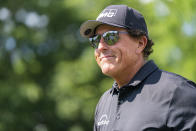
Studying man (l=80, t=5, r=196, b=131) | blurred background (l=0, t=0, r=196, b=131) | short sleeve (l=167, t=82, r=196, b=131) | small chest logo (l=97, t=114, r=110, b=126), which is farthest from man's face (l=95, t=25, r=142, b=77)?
blurred background (l=0, t=0, r=196, b=131)

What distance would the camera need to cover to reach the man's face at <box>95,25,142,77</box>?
128 inches

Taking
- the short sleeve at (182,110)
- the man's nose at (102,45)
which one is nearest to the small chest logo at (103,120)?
the man's nose at (102,45)

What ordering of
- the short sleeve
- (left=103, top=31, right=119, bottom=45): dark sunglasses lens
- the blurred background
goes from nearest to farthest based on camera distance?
1. the short sleeve
2. (left=103, top=31, right=119, bottom=45): dark sunglasses lens
3. the blurred background

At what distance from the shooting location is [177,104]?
9.02 feet

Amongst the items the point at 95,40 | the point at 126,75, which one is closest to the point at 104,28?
the point at 95,40

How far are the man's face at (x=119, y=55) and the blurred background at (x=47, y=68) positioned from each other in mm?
10013

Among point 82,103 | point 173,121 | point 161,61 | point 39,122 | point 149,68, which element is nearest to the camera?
point 173,121

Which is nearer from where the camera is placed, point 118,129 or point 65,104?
point 118,129

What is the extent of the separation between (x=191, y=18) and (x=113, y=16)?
5.47 metres

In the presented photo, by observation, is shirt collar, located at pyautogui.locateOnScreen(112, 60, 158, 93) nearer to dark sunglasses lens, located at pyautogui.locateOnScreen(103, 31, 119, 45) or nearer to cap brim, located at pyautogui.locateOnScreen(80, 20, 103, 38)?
dark sunglasses lens, located at pyautogui.locateOnScreen(103, 31, 119, 45)

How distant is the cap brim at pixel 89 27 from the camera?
3.32 metres

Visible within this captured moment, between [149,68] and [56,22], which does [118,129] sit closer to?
[149,68]

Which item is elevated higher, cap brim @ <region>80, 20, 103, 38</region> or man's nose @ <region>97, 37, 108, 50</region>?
cap brim @ <region>80, 20, 103, 38</region>

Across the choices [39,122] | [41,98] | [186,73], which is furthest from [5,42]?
[186,73]
